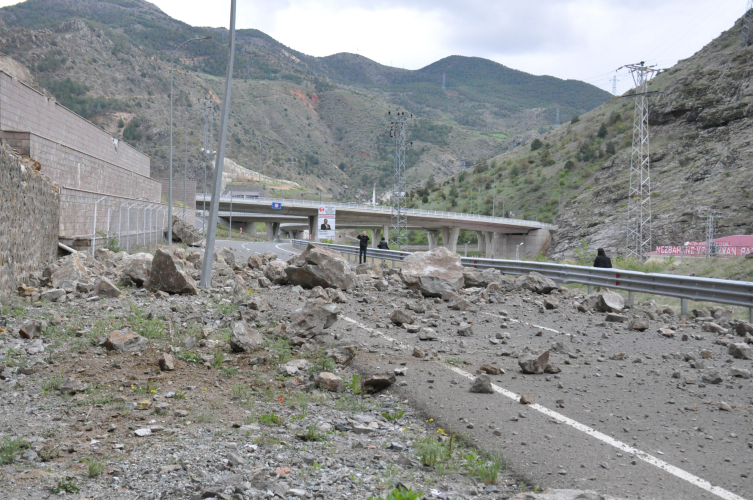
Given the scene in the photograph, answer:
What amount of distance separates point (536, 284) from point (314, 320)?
8230 mm

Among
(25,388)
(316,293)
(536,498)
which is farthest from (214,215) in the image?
(536,498)

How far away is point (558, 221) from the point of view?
77812 millimetres

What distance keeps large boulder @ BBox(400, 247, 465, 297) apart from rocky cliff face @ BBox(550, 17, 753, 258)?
1680 inches

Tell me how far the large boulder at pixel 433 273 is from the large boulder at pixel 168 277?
5463 millimetres

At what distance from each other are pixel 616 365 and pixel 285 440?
15.7 feet

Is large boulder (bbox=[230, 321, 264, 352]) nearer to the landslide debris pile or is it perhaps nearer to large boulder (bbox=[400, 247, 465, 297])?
the landslide debris pile

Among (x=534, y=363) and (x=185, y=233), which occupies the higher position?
(x=185, y=233)

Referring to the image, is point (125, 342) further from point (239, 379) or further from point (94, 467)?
point (94, 467)

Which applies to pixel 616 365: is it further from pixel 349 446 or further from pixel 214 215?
pixel 214 215

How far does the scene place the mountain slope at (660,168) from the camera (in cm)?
5356

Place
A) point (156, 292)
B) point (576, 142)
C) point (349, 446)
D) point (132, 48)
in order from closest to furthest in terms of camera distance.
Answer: point (349, 446) → point (156, 292) → point (576, 142) → point (132, 48)

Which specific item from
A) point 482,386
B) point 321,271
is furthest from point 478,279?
point 482,386

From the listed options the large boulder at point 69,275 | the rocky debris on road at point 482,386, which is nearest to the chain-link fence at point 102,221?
the large boulder at point 69,275

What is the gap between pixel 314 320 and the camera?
895 centimetres
